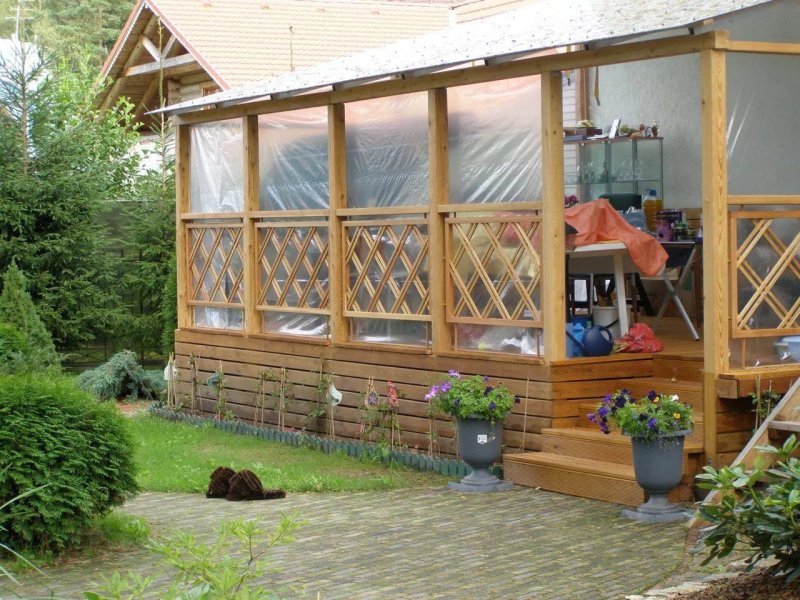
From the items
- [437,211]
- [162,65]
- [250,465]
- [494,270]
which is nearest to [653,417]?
[494,270]

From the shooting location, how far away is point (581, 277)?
35.6ft

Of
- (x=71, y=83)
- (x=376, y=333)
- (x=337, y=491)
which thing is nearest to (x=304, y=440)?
(x=376, y=333)

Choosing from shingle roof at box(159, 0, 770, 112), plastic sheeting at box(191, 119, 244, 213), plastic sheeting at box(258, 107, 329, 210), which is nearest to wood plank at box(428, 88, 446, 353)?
shingle roof at box(159, 0, 770, 112)

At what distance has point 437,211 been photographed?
9.95 metres

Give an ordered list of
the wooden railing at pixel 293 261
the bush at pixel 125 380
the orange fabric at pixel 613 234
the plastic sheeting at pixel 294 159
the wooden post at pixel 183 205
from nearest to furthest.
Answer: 1. the orange fabric at pixel 613 234
2. the wooden railing at pixel 293 261
3. the plastic sheeting at pixel 294 159
4. the wooden post at pixel 183 205
5. the bush at pixel 125 380

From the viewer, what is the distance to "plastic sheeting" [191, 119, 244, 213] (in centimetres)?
1256

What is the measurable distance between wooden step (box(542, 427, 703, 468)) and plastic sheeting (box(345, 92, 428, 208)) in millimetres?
2242

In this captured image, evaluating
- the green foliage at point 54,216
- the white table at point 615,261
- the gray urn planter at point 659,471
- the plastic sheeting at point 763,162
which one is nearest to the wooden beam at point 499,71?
the plastic sheeting at point 763,162

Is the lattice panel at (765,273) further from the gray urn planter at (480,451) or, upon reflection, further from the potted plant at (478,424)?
the gray urn planter at (480,451)

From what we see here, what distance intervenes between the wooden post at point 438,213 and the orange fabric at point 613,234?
0.97 metres

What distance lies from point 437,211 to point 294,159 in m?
2.23

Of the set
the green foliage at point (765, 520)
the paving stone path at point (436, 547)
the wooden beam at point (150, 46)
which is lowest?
the paving stone path at point (436, 547)

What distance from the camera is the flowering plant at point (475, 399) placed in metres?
8.91

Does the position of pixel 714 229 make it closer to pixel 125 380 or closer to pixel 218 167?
pixel 218 167
